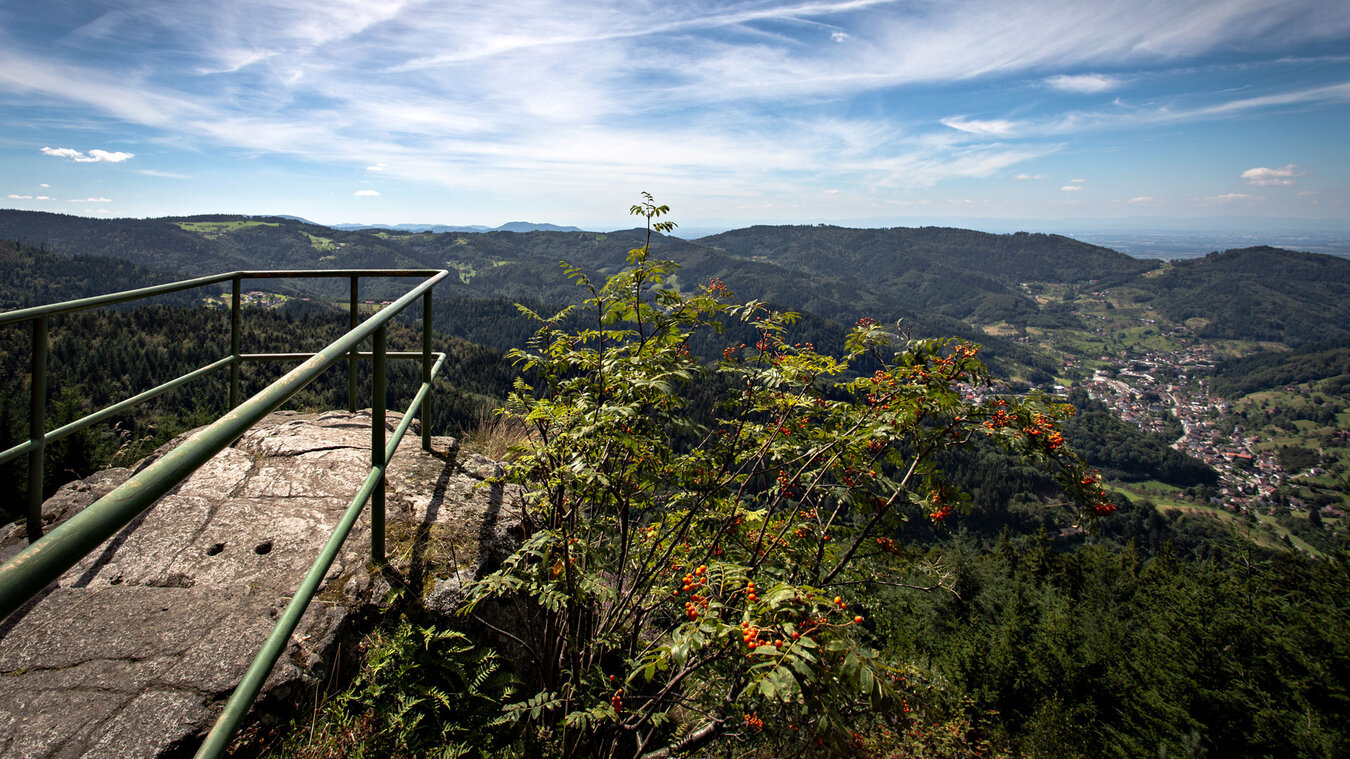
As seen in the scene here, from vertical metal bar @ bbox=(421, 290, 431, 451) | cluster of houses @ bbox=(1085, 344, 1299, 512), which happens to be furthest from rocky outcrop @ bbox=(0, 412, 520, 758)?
cluster of houses @ bbox=(1085, 344, 1299, 512)

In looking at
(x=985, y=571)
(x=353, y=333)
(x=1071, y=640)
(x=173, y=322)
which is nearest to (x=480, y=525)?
(x=353, y=333)

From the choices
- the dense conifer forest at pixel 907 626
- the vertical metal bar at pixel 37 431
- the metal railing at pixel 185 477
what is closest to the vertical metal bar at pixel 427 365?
the metal railing at pixel 185 477

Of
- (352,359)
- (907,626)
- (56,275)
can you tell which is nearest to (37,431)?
(352,359)

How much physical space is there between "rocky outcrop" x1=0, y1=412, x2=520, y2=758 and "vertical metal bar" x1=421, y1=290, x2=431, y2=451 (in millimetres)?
195

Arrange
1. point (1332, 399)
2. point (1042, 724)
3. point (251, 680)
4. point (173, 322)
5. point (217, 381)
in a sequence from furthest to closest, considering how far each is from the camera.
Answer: point (1332, 399), point (173, 322), point (217, 381), point (1042, 724), point (251, 680)

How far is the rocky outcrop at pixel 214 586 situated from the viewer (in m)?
1.96

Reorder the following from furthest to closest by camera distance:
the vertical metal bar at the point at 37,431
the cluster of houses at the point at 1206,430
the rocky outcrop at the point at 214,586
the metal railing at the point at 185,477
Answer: the cluster of houses at the point at 1206,430
the vertical metal bar at the point at 37,431
the rocky outcrop at the point at 214,586
the metal railing at the point at 185,477

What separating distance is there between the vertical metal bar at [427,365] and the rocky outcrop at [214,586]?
7.7 inches

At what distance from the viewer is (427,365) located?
399 cm

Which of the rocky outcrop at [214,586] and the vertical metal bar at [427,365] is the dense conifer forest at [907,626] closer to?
the rocky outcrop at [214,586]

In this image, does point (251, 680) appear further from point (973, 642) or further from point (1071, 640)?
point (1071, 640)

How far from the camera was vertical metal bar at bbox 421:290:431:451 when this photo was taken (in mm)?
3713

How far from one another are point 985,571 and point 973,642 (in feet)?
36.6

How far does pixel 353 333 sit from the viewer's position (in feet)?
5.96
